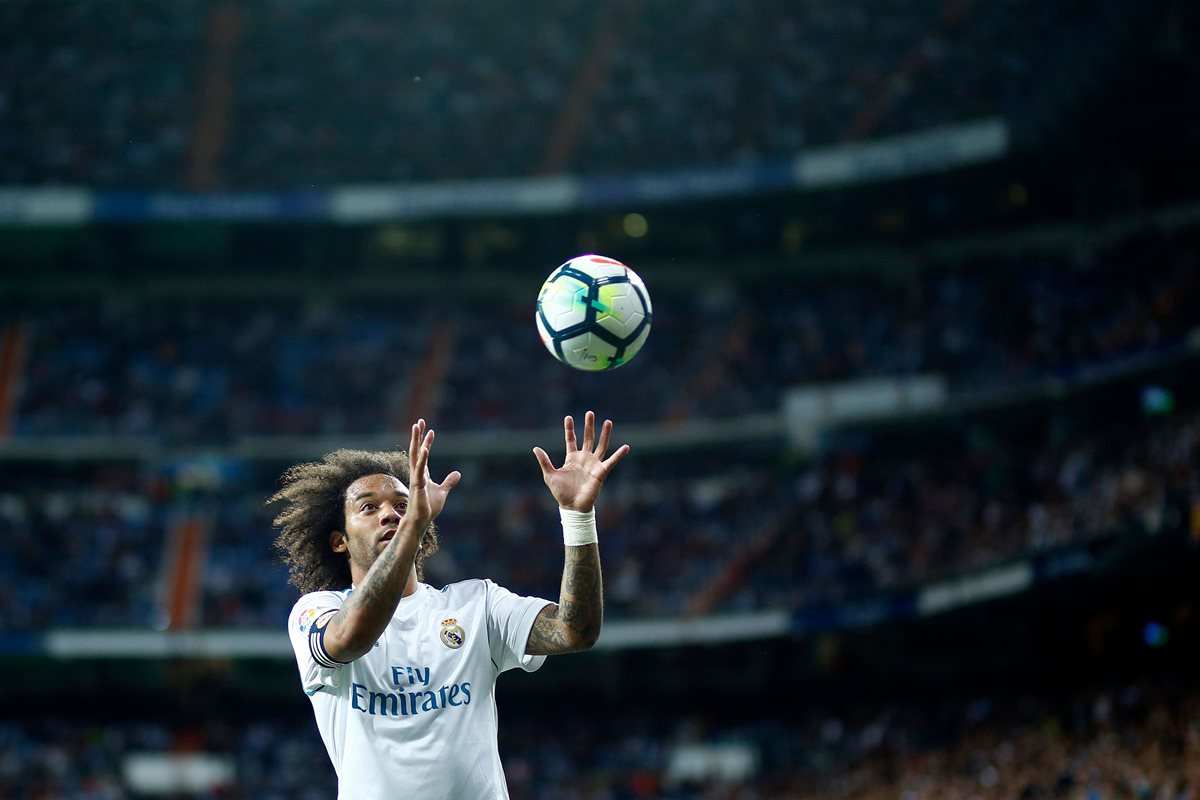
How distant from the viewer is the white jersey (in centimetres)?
518

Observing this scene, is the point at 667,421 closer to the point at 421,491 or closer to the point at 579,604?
the point at 579,604

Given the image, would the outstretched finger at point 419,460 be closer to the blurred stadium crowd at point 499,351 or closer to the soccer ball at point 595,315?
the soccer ball at point 595,315

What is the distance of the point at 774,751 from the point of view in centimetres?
2683

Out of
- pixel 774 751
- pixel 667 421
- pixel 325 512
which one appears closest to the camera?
pixel 325 512

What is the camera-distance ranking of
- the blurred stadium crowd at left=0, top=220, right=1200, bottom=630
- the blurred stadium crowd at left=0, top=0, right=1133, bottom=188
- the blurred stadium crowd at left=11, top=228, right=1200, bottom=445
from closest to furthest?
the blurred stadium crowd at left=0, top=220, right=1200, bottom=630 < the blurred stadium crowd at left=11, top=228, right=1200, bottom=445 < the blurred stadium crowd at left=0, top=0, right=1133, bottom=188

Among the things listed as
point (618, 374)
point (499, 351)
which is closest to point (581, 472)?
point (618, 374)

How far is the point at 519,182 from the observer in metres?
32.7

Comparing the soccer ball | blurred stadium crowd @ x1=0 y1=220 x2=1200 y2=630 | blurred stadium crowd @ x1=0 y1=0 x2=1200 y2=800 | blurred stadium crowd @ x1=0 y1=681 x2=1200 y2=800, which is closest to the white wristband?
the soccer ball

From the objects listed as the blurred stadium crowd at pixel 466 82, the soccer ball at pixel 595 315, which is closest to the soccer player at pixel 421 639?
the soccer ball at pixel 595 315

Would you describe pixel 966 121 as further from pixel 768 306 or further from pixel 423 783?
pixel 423 783

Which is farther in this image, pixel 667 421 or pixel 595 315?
pixel 667 421

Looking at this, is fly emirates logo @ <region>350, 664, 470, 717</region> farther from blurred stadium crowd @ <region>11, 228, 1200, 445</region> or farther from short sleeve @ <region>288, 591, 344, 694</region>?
blurred stadium crowd @ <region>11, 228, 1200, 445</region>

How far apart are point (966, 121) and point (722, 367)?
24.1 feet

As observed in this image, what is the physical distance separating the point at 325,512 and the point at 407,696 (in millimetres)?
1106
